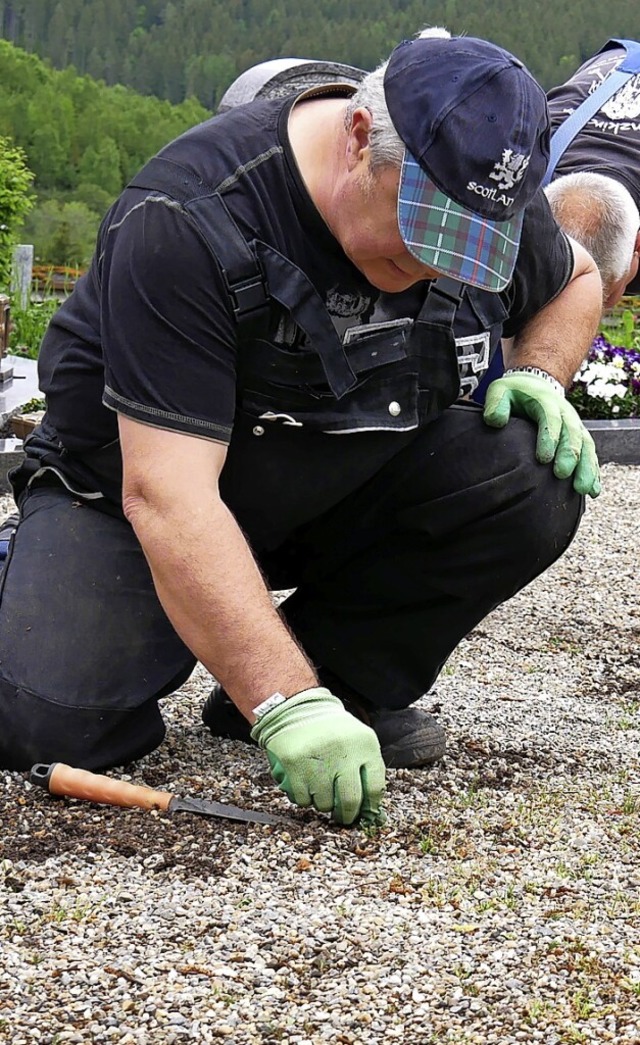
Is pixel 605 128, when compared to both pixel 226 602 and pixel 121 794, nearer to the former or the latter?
pixel 226 602

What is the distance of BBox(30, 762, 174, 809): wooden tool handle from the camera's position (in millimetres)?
2502

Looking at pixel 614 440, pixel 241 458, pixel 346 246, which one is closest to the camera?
pixel 346 246

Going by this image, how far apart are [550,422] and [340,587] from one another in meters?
0.59

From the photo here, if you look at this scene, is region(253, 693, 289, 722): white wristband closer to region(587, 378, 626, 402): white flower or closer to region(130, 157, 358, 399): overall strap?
region(130, 157, 358, 399): overall strap

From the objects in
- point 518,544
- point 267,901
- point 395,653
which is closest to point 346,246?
point 518,544

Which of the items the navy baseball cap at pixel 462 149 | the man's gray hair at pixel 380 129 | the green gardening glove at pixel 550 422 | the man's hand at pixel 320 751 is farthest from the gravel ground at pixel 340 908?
the man's gray hair at pixel 380 129

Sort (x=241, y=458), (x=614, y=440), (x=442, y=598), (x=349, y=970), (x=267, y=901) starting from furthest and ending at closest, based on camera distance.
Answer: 1. (x=614, y=440)
2. (x=442, y=598)
3. (x=241, y=458)
4. (x=267, y=901)
5. (x=349, y=970)

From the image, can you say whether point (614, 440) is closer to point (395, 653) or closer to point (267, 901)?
point (395, 653)

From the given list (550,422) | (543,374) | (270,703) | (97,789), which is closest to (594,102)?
(543,374)

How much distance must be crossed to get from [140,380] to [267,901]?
35.9 inches

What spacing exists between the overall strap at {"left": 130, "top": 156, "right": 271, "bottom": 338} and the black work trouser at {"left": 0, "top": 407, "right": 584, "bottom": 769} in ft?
1.97

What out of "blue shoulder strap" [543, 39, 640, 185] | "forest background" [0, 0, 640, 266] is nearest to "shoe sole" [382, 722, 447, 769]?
"blue shoulder strap" [543, 39, 640, 185]

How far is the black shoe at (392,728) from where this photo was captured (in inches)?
112

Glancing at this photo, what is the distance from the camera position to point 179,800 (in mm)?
2492
